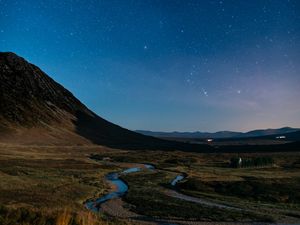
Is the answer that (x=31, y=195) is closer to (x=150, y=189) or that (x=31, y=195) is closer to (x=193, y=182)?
(x=150, y=189)

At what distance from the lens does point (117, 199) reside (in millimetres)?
49719

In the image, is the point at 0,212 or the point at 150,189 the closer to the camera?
the point at 0,212

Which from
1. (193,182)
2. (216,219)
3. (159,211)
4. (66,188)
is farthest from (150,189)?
(216,219)

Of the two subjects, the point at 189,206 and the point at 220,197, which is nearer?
the point at 189,206

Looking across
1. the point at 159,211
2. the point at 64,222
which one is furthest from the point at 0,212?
the point at 159,211

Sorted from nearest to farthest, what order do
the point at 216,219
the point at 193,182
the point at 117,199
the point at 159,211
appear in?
the point at 216,219
the point at 159,211
the point at 117,199
the point at 193,182

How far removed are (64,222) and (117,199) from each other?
34.3 m

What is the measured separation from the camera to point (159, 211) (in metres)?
42.1

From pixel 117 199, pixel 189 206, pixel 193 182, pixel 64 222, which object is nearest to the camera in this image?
pixel 64 222

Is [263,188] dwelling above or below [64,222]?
below

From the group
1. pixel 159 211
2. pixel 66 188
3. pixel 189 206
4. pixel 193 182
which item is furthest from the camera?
pixel 193 182

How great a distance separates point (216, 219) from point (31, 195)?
73.8ft

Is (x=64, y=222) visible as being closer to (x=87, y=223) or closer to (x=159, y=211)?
(x=87, y=223)

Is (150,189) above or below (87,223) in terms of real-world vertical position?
below
